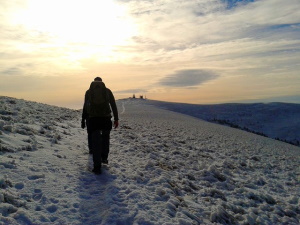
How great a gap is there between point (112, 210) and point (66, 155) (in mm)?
3931

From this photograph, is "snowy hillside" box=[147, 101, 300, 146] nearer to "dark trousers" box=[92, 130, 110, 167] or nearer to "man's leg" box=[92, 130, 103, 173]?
"dark trousers" box=[92, 130, 110, 167]

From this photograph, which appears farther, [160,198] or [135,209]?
[160,198]

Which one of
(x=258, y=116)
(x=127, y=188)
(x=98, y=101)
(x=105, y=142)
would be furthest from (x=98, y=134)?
(x=258, y=116)

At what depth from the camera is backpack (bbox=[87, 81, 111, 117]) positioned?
768 centimetres

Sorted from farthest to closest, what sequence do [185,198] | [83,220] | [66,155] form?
[66,155], [185,198], [83,220]

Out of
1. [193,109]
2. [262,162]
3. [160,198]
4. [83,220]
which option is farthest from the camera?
[193,109]

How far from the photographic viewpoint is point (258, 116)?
217ft

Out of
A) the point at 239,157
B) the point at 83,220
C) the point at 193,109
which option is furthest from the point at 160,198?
the point at 193,109

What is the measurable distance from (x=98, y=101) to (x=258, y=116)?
65.0 m

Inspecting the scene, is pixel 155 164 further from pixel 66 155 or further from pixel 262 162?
pixel 262 162

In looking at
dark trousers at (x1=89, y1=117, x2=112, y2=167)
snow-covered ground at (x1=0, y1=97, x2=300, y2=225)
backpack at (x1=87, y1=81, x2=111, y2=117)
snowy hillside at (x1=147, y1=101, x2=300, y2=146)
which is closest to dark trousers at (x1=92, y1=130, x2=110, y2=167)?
dark trousers at (x1=89, y1=117, x2=112, y2=167)

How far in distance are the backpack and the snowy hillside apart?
1823 inches

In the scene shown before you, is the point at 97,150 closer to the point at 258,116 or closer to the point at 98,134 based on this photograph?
the point at 98,134

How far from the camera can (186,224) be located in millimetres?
5648
